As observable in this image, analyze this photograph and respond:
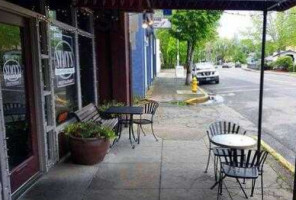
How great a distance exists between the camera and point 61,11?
698cm

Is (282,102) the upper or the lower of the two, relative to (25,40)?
lower

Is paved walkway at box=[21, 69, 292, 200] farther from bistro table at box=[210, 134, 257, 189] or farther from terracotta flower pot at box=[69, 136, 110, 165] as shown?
bistro table at box=[210, 134, 257, 189]

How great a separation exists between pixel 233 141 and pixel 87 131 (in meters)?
2.57

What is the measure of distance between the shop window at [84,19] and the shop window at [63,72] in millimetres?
789

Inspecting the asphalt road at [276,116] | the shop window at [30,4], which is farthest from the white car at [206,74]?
the shop window at [30,4]

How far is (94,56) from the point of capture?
919 centimetres

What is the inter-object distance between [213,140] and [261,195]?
3.41 feet

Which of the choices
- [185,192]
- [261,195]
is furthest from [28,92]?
Answer: [261,195]

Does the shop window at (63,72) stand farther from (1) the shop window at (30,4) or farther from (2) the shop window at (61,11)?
(1) the shop window at (30,4)

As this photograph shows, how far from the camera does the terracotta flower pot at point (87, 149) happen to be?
20.3ft

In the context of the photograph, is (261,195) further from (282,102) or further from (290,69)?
(290,69)

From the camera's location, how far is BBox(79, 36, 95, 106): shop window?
835cm

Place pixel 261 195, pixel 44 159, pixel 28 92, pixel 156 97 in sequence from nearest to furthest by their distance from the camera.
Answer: pixel 261 195 → pixel 28 92 → pixel 44 159 → pixel 156 97

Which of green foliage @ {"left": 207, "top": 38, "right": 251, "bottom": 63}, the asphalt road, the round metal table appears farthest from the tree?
green foliage @ {"left": 207, "top": 38, "right": 251, "bottom": 63}
